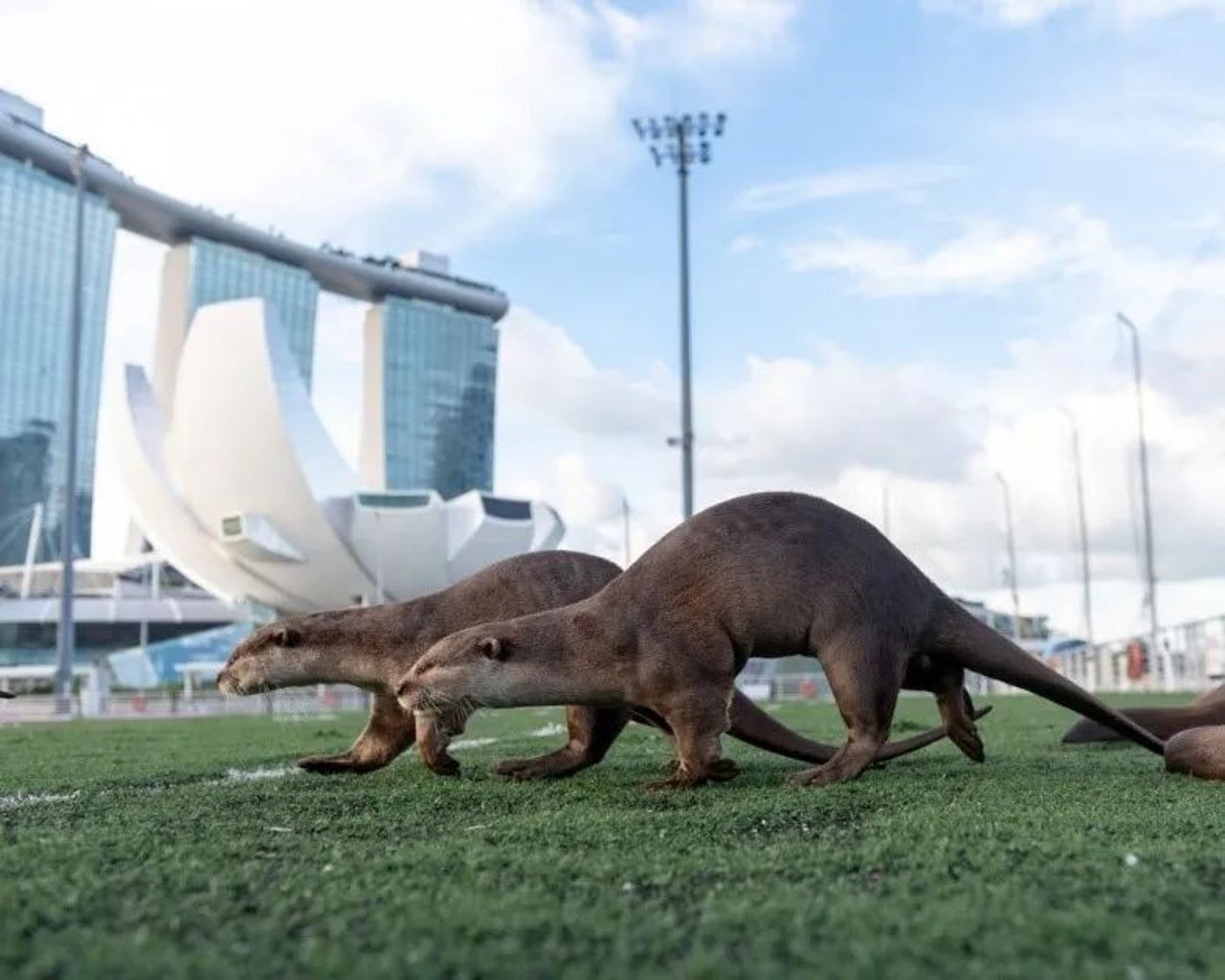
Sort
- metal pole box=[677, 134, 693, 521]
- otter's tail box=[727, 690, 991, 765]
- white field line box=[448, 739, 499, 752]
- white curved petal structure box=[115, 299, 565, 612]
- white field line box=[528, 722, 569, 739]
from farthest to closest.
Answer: white curved petal structure box=[115, 299, 565, 612]
metal pole box=[677, 134, 693, 521]
white field line box=[528, 722, 569, 739]
white field line box=[448, 739, 499, 752]
otter's tail box=[727, 690, 991, 765]

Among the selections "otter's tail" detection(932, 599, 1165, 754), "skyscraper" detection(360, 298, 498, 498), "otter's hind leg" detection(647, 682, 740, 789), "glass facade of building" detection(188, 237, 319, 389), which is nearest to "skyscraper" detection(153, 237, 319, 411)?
"glass facade of building" detection(188, 237, 319, 389)

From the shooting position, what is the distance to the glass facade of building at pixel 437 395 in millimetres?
103812

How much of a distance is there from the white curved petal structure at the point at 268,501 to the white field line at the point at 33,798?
182 feet

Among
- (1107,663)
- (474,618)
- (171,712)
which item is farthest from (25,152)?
(474,618)

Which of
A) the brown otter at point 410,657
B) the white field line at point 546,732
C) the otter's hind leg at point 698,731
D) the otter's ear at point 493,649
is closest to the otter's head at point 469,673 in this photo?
the otter's ear at point 493,649

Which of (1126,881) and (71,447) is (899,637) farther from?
(71,447)

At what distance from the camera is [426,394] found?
106m

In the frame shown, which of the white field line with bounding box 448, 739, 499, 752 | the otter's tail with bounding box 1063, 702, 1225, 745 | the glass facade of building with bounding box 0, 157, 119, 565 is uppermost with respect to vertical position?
the glass facade of building with bounding box 0, 157, 119, 565

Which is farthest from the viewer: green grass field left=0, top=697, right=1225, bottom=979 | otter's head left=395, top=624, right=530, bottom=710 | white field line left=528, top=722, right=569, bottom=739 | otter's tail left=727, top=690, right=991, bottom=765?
white field line left=528, top=722, right=569, bottom=739

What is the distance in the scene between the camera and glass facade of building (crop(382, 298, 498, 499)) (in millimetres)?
103812

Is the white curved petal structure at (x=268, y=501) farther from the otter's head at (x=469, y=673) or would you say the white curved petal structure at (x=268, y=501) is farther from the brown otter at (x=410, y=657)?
the otter's head at (x=469, y=673)

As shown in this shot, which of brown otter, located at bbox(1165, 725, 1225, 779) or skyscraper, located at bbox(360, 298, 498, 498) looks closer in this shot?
brown otter, located at bbox(1165, 725, 1225, 779)

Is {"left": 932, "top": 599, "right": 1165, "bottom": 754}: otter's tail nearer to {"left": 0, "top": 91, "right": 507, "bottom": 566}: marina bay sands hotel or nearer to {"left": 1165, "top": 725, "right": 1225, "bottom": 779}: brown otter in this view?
{"left": 1165, "top": 725, "right": 1225, "bottom": 779}: brown otter

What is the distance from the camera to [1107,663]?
30625mm
